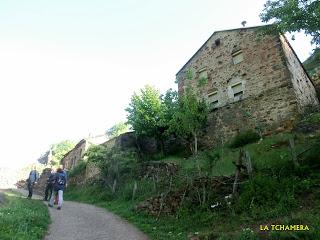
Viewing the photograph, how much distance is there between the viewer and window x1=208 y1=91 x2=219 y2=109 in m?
20.8

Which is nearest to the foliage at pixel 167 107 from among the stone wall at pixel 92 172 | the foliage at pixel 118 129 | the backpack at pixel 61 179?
the stone wall at pixel 92 172

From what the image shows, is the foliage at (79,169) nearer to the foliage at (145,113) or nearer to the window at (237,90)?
the foliage at (145,113)

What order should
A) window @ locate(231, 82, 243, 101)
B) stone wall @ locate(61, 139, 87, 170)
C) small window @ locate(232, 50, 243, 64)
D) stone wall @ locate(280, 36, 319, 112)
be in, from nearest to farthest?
stone wall @ locate(280, 36, 319, 112) < window @ locate(231, 82, 243, 101) < small window @ locate(232, 50, 243, 64) < stone wall @ locate(61, 139, 87, 170)

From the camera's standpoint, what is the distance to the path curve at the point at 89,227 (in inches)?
333

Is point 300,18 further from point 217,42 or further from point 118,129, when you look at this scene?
point 118,129

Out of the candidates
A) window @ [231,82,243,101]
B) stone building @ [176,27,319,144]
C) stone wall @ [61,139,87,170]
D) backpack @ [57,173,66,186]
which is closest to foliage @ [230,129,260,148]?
stone building @ [176,27,319,144]

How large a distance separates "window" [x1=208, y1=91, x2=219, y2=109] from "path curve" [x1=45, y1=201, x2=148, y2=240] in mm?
11639

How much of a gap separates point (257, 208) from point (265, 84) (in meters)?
11.6

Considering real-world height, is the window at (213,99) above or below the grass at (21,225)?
above

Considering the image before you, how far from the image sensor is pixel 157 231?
9.30 metres

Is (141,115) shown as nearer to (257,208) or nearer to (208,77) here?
(208,77)

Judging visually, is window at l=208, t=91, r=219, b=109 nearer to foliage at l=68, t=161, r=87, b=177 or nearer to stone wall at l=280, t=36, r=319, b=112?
stone wall at l=280, t=36, r=319, b=112

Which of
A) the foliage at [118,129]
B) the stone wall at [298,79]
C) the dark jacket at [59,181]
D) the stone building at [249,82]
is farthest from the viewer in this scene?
the foliage at [118,129]

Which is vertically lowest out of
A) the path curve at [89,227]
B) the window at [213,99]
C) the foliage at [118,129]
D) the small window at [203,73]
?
the path curve at [89,227]
